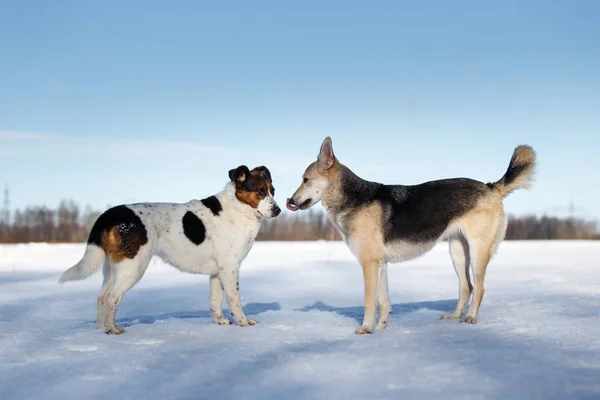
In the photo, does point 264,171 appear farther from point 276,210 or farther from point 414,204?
point 414,204

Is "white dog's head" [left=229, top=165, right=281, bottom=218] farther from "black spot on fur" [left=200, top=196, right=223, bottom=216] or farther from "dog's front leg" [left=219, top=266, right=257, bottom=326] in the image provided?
"dog's front leg" [left=219, top=266, right=257, bottom=326]

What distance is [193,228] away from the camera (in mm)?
7703

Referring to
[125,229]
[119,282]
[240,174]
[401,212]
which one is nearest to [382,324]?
[401,212]

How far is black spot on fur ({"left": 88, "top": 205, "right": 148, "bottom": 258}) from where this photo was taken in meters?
7.04

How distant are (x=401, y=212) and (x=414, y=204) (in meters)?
0.23

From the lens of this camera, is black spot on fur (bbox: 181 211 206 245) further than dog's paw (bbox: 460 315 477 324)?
Yes

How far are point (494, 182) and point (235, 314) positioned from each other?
161 inches

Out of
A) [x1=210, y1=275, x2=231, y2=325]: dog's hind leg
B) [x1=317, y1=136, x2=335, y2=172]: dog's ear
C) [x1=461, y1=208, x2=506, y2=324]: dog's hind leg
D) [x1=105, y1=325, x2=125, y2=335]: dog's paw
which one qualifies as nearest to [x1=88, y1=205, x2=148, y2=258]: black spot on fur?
[x1=105, y1=325, x2=125, y2=335]: dog's paw

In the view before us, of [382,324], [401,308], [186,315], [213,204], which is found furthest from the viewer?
[401,308]

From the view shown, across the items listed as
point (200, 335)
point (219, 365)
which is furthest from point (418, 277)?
point (219, 365)

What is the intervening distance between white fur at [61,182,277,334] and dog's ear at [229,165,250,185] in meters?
0.18

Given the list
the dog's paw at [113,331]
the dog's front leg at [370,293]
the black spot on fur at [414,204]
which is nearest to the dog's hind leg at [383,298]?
the dog's front leg at [370,293]

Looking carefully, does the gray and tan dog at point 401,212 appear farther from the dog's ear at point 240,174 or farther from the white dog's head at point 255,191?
the dog's ear at point 240,174

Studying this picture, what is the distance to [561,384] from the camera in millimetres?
4359
